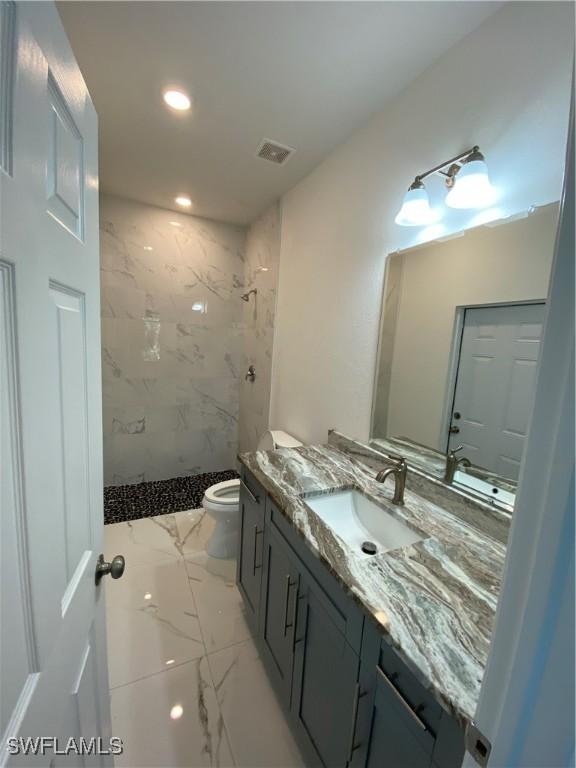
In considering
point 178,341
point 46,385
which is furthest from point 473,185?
point 178,341

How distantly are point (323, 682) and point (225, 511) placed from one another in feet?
3.90

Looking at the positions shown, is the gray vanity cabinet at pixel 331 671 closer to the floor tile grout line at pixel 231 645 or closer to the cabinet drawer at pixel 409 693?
the cabinet drawer at pixel 409 693

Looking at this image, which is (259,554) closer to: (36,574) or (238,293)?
(36,574)

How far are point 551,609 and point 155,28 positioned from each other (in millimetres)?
2017

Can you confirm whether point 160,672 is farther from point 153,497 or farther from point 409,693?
point 153,497

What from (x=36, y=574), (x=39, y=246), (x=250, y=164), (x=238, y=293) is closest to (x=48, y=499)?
(x=36, y=574)

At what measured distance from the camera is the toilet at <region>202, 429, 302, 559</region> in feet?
6.59

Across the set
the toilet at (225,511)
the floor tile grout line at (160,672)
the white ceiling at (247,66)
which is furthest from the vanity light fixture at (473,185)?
the floor tile grout line at (160,672)

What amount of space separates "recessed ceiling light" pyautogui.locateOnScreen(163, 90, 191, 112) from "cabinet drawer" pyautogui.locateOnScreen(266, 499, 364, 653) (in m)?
2.01

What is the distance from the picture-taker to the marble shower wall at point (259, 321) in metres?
2.60

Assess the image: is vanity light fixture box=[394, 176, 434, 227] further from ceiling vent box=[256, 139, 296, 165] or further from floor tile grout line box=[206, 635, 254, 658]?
floor tile grout line box=[206, 635, 254, 658]

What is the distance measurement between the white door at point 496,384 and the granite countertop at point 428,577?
0.72 feet

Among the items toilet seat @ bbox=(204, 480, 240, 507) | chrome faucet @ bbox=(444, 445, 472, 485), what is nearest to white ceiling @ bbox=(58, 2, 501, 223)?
chrome faucet @ bbox=(444, 445, 472, 485)

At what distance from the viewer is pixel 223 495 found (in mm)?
2176
